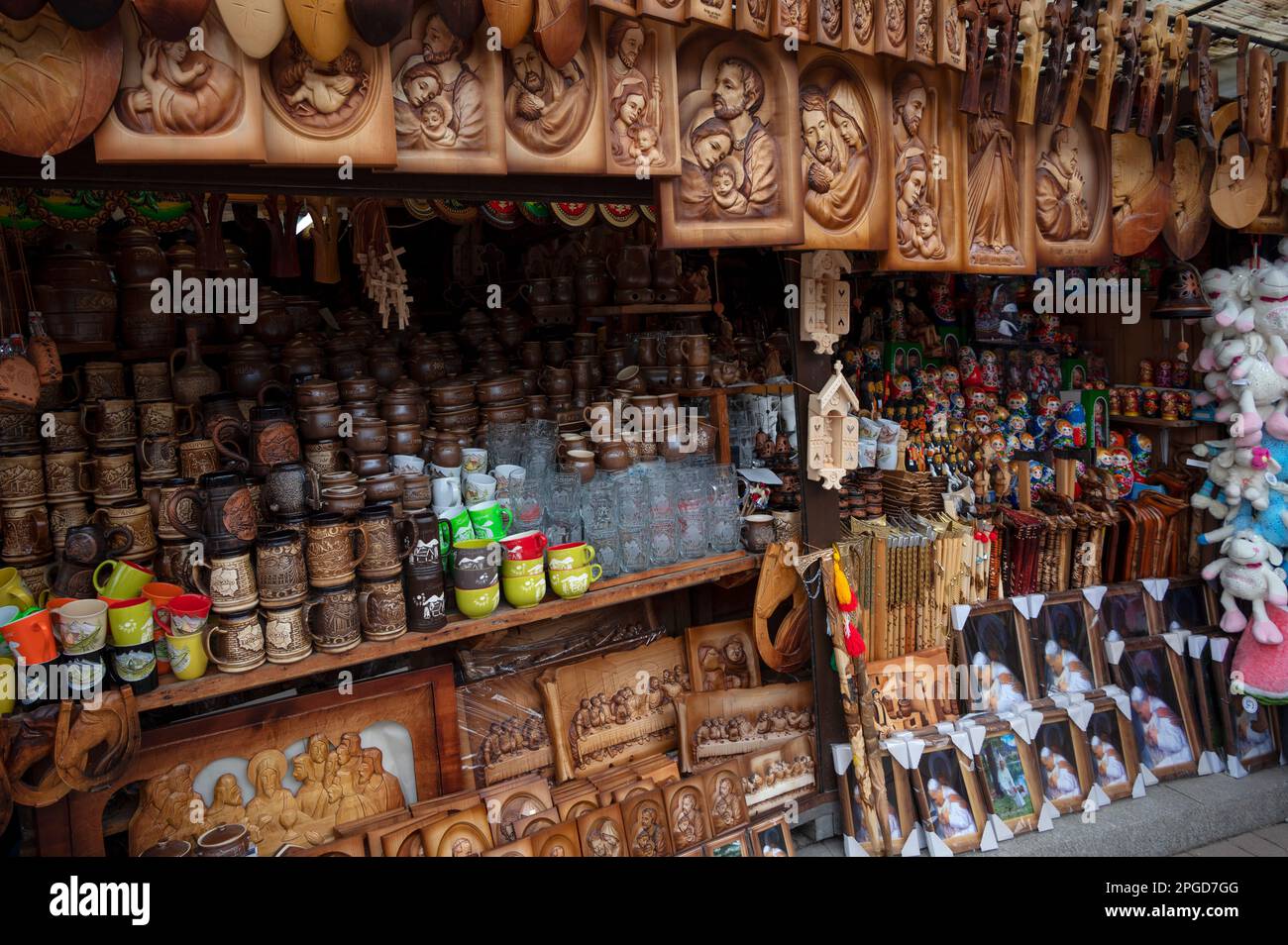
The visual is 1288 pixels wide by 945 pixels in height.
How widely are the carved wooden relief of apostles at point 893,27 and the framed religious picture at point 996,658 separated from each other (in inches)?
78.4

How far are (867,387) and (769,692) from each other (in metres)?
1.47

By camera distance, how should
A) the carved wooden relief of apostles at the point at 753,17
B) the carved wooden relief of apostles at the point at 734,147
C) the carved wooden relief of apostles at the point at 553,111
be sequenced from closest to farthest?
the carved wooden relief of apostles at the point at 553,111 → the carved wooden relief of apostles at the point at 753,17 → the carved wooden relief of apostles at the point at 734,147

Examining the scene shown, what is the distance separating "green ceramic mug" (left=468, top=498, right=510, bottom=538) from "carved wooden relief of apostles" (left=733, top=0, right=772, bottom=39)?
1390 mm

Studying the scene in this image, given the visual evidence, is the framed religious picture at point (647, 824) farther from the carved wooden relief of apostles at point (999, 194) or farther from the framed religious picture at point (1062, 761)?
the carved wooden relief of apostles at point (999, 194)

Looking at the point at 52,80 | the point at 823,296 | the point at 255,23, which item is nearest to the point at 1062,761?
the point at 823,296

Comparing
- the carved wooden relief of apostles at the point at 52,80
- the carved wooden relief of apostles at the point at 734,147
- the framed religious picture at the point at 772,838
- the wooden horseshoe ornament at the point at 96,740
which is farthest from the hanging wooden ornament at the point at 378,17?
the framed religious picture at the point at 772,838

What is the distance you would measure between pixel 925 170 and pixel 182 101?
1.91 m

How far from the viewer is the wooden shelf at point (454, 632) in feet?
6.32

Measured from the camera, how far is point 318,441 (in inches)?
91.8

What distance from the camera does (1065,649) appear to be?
3344 millimetres

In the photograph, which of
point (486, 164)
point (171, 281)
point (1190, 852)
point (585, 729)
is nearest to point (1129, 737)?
point (1190, 852)

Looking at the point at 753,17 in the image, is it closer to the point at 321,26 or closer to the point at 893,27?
the point at 893,27

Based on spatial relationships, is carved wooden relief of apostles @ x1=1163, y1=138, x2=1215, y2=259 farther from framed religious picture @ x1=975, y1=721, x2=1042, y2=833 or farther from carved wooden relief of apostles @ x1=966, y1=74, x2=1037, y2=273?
framed religious picture @ x1=975, y1=721, x2=1042, y2=833
